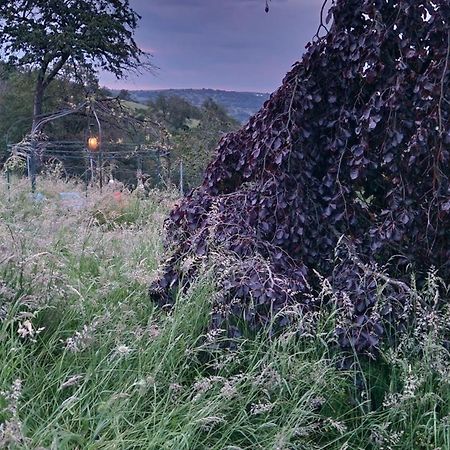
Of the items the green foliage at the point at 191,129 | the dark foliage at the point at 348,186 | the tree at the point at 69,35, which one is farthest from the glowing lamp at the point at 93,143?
the tree at the point at 69,35

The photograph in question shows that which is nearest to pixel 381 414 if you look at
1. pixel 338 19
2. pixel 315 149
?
pixel 315 149

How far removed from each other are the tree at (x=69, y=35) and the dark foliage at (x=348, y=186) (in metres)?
14.7

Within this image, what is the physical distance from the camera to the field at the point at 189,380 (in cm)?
172

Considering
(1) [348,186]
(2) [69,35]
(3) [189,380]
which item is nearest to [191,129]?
(2) [69,35]

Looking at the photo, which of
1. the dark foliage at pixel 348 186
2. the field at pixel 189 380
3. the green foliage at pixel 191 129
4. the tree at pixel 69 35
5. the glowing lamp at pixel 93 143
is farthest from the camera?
the tree at pixel 69 35

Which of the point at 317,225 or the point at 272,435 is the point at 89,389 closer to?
the point at 272,435

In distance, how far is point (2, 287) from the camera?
2.16 m

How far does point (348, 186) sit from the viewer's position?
8.16 ft

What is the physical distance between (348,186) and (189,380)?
3.70 feet

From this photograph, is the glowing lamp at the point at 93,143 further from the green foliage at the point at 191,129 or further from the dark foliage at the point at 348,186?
the dark foliage at the point at 348,186

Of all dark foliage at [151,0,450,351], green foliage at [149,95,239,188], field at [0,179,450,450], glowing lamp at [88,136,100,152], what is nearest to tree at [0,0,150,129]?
green foliage at [149,95,239,188]

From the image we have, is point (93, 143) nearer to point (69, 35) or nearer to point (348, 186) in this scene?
point (348, 186)

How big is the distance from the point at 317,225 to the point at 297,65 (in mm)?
766

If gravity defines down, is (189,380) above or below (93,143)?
below
